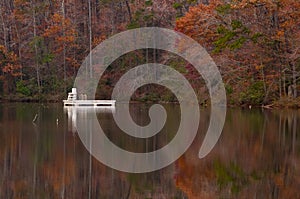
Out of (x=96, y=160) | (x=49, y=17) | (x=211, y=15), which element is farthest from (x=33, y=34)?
(x=96, y=160)

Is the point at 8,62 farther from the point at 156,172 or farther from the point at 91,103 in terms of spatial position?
the point at 156,172

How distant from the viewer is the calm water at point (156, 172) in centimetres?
904

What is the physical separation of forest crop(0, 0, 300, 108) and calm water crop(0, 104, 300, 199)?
→ 13.6 meters

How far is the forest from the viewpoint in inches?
1195

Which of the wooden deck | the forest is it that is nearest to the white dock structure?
the wooden deck

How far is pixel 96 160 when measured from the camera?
12086 millimetres

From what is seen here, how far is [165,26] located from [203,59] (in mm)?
9132

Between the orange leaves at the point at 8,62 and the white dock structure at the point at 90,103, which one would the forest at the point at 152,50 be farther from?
the white dock structure at the point at 90,103

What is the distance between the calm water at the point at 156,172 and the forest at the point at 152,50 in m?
13.6

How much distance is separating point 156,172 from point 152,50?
105ft

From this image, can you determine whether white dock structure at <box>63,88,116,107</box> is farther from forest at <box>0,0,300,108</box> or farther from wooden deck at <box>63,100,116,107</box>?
forest at <box>0,0,300,108</box>

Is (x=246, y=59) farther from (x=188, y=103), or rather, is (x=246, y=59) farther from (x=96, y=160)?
(x=96, y=160)

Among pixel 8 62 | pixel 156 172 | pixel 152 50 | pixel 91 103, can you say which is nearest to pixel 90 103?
pixel 91 103

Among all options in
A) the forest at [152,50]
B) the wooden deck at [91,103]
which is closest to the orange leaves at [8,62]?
the forest at [152,50]
